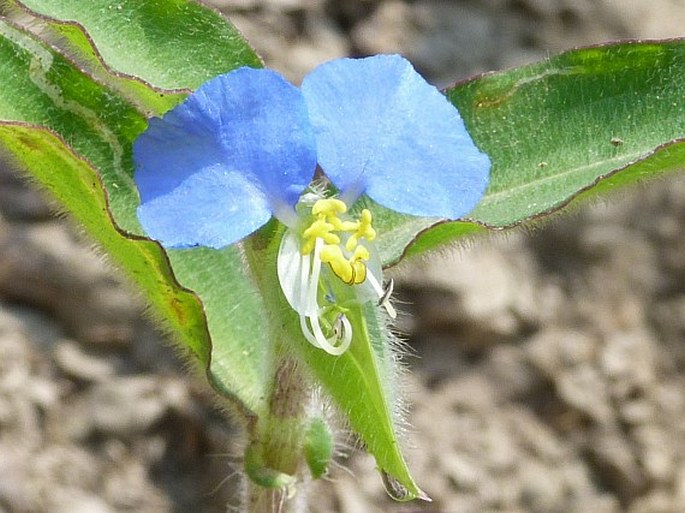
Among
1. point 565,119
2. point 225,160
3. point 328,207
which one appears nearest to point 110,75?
point 225,160

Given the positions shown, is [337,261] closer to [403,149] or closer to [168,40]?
[403,149]

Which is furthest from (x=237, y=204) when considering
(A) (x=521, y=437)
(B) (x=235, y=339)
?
(A) (x=521, y=437)

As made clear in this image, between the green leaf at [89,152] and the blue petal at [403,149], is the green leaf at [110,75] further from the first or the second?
the blue petal at [403,149]

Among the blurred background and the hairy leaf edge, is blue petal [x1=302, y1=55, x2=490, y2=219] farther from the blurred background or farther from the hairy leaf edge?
the blurred background

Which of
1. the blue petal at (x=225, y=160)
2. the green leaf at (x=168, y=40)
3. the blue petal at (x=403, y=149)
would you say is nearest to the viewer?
the blue petal at (x=225, y=160)

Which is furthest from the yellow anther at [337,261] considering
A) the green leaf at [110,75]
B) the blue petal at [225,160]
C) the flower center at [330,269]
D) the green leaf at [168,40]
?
the green leaf at [168,40]

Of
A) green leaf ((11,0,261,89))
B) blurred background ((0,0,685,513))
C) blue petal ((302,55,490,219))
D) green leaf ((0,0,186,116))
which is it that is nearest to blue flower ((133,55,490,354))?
blue petal ((302,55,490,219))

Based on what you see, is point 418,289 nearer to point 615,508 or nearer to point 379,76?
point 615,508
